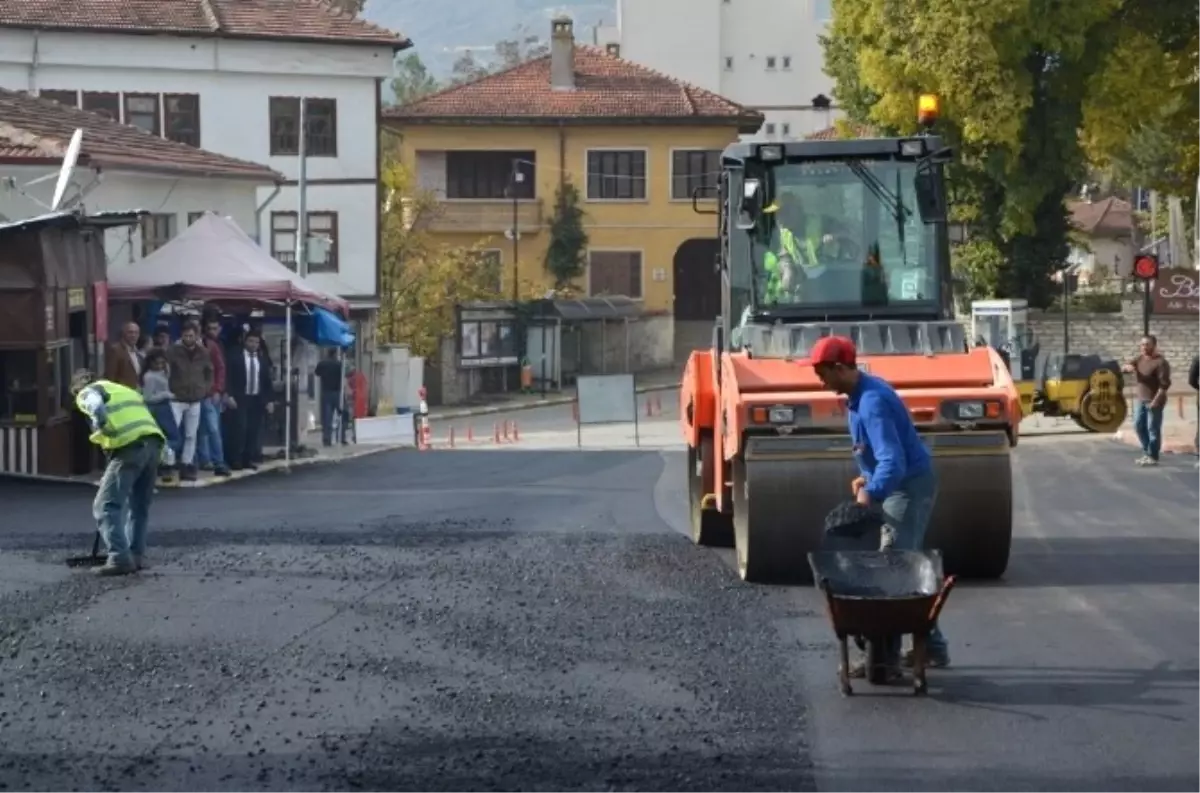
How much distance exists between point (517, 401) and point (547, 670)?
43.5 metres

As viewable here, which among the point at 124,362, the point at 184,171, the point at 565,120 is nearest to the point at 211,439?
the point at 124,362

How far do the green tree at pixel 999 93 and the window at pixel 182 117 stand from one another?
15.2m

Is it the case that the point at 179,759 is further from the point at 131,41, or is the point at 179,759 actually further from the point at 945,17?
the point at 131,41

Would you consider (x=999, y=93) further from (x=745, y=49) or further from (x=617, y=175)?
(x=745, y=49)

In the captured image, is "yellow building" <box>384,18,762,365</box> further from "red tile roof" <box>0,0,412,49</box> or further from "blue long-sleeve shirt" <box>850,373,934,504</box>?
"blue long-sleeve shirt" <box>850,373,934,504</box>

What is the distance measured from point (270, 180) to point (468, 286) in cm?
1971

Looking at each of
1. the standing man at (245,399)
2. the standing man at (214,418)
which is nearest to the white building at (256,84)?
the standing man at (245,399)

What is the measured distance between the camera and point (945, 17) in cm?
4019

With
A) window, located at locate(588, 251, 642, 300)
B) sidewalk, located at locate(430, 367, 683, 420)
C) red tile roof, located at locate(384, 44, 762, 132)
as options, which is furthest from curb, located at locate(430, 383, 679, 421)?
red tile roof, located at locate(384, 44, 762, 132)

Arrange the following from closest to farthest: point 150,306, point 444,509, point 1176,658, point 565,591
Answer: point 1176,658, point 565,591, point 444,509, point 150,306

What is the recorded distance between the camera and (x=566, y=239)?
63.1 meters

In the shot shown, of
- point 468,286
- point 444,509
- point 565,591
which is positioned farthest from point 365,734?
point 468,286

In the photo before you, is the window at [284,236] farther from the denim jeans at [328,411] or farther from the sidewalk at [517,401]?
the denim jeans at [328,411]

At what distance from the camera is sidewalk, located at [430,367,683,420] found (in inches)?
2029
